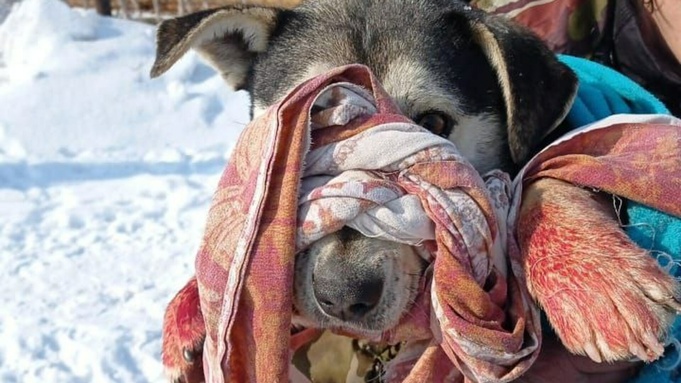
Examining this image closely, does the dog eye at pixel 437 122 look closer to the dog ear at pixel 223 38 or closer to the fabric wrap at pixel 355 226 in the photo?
the fabric wrap at pixel 355 226

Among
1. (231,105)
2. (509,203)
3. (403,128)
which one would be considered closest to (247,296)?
(403,128)

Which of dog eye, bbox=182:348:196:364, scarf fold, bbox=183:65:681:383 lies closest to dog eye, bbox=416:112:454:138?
scarf fold, bbox=183:65:681:383

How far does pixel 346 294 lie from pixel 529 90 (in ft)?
2.85

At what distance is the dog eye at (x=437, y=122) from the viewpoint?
91.1 inches

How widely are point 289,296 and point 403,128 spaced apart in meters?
0.42

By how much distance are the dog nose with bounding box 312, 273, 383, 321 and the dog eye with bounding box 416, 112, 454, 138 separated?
673 millimetres

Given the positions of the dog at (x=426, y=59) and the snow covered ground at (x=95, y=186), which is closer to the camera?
the dog at (x=426, y=59)

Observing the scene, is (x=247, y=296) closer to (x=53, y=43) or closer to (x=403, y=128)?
(x=403, y=128)

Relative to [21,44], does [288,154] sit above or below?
above

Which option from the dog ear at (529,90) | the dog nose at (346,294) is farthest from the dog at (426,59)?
the dog nose at (346,294)

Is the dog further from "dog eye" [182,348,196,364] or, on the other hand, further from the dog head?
"dog eye" [182,348,196,364]

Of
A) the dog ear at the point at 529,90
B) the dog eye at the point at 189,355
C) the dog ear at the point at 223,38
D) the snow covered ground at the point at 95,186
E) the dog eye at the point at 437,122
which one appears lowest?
the snow covered ground at the point at 95,186

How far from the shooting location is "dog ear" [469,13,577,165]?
2264 mm

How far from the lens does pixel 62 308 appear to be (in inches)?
173
